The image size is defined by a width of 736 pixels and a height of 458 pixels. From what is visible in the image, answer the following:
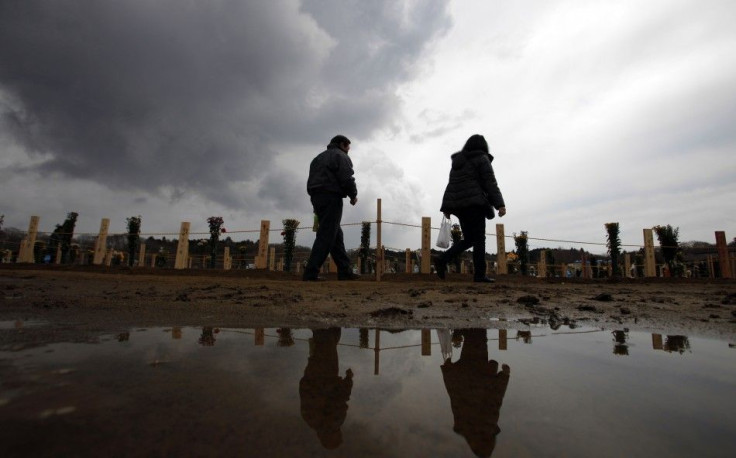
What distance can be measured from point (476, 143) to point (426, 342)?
462cm

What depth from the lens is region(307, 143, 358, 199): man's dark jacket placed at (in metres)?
4.82

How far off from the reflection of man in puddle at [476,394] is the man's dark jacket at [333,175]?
377 centimetres

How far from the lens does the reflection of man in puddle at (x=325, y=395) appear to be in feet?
1.94

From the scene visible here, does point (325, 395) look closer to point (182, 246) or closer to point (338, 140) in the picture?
point (338, 140)

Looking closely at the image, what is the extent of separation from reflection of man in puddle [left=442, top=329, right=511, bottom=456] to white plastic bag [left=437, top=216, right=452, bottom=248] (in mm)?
4903

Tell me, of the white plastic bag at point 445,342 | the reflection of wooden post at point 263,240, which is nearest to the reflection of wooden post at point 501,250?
the reflection of wooden post at point 263,240

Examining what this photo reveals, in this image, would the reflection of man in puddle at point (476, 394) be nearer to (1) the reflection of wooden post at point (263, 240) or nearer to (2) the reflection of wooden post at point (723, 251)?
(1) the reflection of wooden post at point (263, 240)

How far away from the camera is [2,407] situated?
61 centimetres

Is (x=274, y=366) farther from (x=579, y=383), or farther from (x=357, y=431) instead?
(x=579, y=383)

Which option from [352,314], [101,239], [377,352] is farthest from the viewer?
[101,239]

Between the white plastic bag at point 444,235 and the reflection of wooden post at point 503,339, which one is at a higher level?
the white plastic bag at point 444,235

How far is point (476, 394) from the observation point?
31.1 inches

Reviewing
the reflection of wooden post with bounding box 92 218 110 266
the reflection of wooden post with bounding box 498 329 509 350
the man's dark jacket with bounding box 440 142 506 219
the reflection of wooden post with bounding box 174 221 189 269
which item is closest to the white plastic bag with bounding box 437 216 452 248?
the man's dark jacket with bounding box 440 142 506 219

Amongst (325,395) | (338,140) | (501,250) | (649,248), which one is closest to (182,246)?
(338,140)
